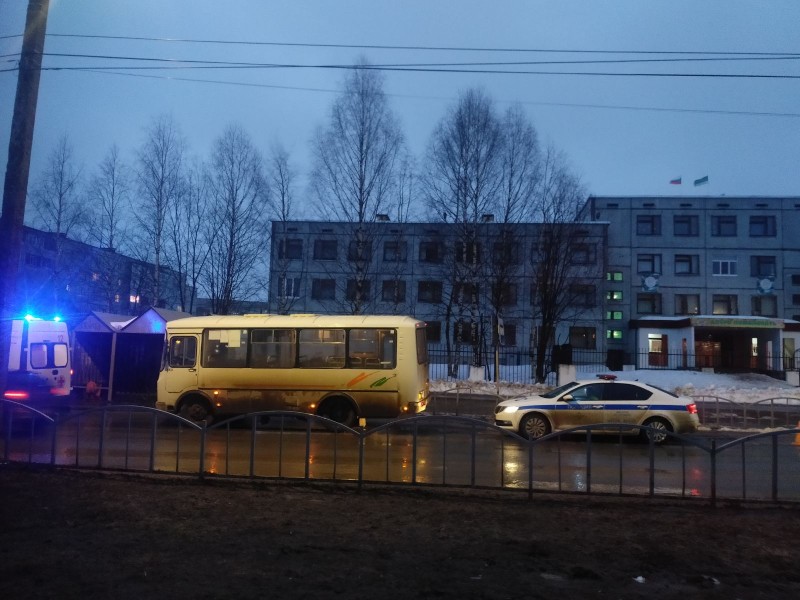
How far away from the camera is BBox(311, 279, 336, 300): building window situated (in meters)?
44.8

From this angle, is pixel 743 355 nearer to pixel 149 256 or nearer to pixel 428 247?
pixel 428 247

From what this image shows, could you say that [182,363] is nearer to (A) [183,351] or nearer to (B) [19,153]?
(A) [183,351]

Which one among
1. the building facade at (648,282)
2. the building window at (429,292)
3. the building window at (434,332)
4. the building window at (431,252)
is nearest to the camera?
the building window at (431,252)

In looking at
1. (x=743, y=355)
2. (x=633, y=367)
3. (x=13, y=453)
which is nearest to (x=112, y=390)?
(x=13, y=453)

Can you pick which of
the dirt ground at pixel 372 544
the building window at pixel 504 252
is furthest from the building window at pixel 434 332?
the dirt ground at pixel 372 544

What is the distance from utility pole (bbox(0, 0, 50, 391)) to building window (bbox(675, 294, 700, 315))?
47155mm

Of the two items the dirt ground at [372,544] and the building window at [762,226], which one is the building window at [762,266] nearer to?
the building window at [762,226]

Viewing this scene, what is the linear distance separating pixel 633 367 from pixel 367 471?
36.1 meters

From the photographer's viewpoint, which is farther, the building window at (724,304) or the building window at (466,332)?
the building window at (724,304)

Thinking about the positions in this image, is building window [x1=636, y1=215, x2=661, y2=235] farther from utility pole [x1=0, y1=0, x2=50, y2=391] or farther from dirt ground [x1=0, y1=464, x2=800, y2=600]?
utility pole [x1=0, y1=0, x2=50, y2=391]

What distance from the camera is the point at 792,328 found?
134 ft

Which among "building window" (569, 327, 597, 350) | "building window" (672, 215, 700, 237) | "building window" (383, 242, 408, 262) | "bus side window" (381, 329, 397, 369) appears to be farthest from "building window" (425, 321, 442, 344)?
"bus side window" (381, 329, 397, 369)

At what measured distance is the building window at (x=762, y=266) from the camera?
47281mm

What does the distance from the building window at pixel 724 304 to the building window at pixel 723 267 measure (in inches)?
68.7
